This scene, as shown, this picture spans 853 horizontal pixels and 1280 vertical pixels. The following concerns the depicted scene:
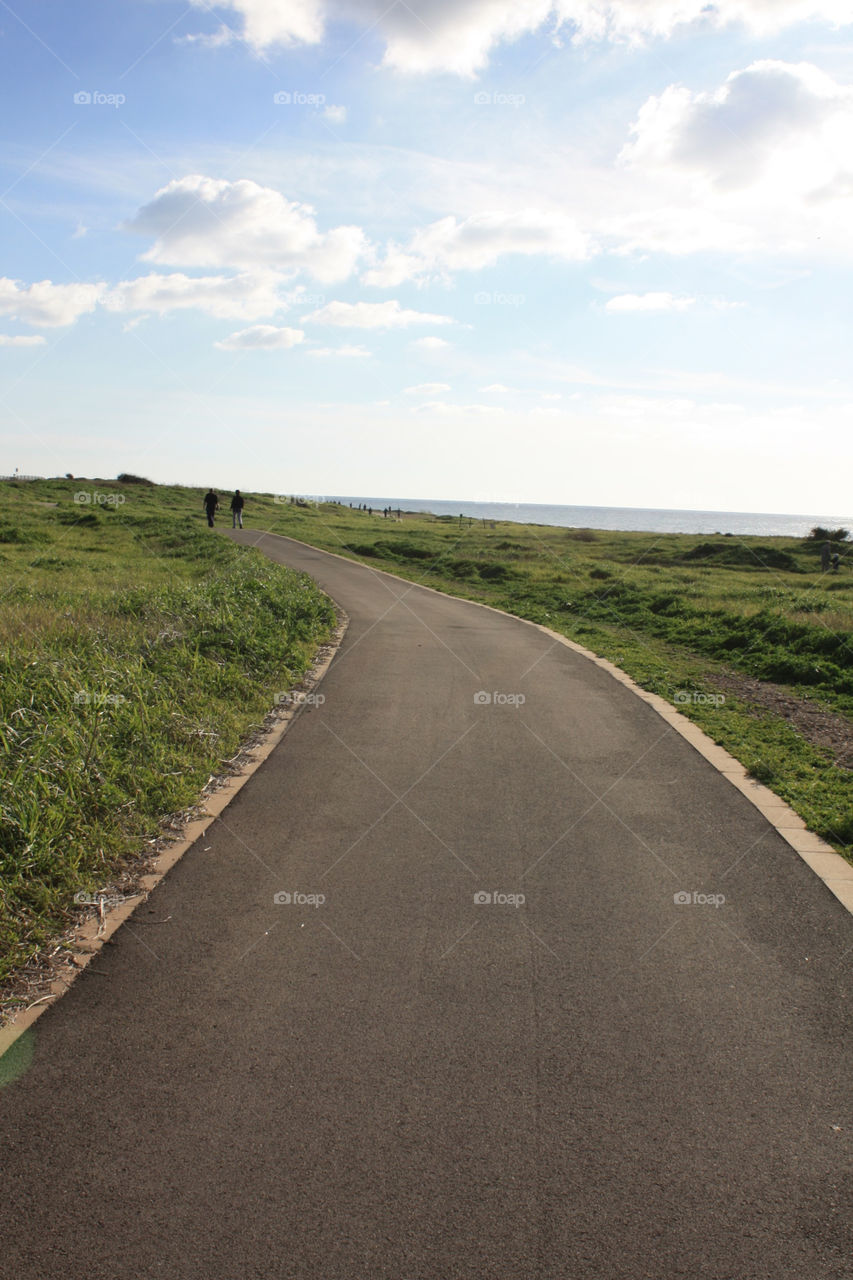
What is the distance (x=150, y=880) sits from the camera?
4965mm

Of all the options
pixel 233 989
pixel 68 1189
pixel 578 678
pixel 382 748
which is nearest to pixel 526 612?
pixel 578 678

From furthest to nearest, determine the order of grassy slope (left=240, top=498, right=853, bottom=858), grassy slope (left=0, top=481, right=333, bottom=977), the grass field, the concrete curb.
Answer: grassy slope (left=240, top=498, right=853, bottom=858) < the grass field < grassy slope (left=0, top=481, right=333, bottom=977) < the concrete curb

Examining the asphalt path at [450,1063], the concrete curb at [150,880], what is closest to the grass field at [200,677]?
the concrete curb at [150,880]

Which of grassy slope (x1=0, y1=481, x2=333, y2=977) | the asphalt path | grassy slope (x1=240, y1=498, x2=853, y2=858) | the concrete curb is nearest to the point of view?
the asphalt path

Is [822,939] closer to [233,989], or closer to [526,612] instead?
[233,989]

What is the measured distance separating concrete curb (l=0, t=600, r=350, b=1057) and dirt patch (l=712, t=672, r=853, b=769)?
558 centimetres

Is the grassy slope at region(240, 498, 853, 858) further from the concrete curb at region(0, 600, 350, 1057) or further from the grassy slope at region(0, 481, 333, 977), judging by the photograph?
the grassy slope at region(0, 481, 333, 977)

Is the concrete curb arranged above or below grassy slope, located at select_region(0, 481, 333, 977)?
below

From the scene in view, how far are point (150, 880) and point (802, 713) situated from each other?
8213 mm

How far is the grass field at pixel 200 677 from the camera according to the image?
516 cm

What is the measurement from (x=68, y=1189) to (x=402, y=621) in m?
14.1

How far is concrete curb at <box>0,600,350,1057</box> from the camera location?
3646 mm

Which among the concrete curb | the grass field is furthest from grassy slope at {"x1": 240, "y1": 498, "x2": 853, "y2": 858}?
the concrete curb

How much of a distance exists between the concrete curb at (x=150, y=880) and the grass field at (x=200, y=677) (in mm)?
180
